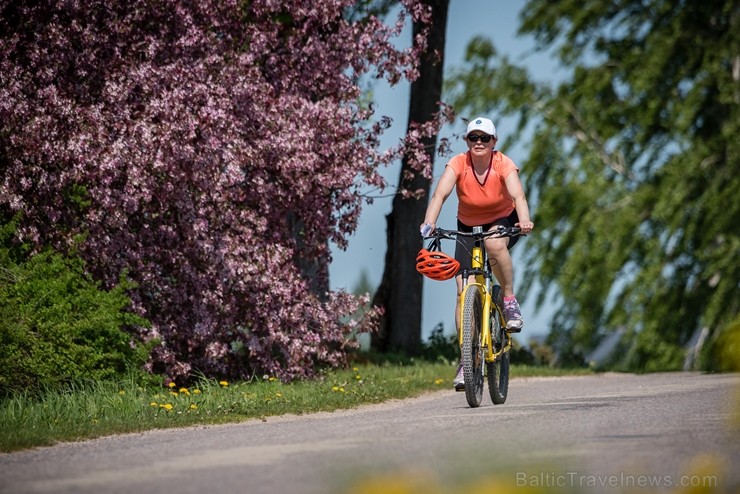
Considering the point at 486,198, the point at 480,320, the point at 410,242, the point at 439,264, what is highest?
the point at 410,242

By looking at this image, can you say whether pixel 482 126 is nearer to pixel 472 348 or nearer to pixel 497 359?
pixel 472 348

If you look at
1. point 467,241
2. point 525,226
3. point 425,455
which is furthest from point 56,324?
point 425,455

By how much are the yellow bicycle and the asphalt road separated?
0.40 metres

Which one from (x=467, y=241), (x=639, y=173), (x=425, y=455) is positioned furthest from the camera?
(x=639, y=173)

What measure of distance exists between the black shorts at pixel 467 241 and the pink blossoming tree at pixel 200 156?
345 centimetres

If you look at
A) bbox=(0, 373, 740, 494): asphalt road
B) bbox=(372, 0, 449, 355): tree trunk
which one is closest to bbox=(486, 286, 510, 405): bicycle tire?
bbox=(0, 373, 740, 494): asphalt road

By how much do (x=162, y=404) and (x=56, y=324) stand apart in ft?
5.03

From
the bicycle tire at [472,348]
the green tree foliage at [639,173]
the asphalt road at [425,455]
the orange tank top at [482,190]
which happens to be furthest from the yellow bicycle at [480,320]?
the green tree foliage at [639,173]

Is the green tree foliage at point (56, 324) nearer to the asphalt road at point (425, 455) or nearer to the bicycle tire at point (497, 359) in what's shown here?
the asphalt road at point (425, 455)

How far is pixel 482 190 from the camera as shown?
10.2 metres

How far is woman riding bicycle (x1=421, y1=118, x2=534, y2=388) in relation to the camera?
10062mm

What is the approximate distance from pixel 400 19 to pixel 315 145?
242 cm

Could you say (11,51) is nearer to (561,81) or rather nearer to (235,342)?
(235,342)

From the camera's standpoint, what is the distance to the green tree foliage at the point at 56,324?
1111 cm
